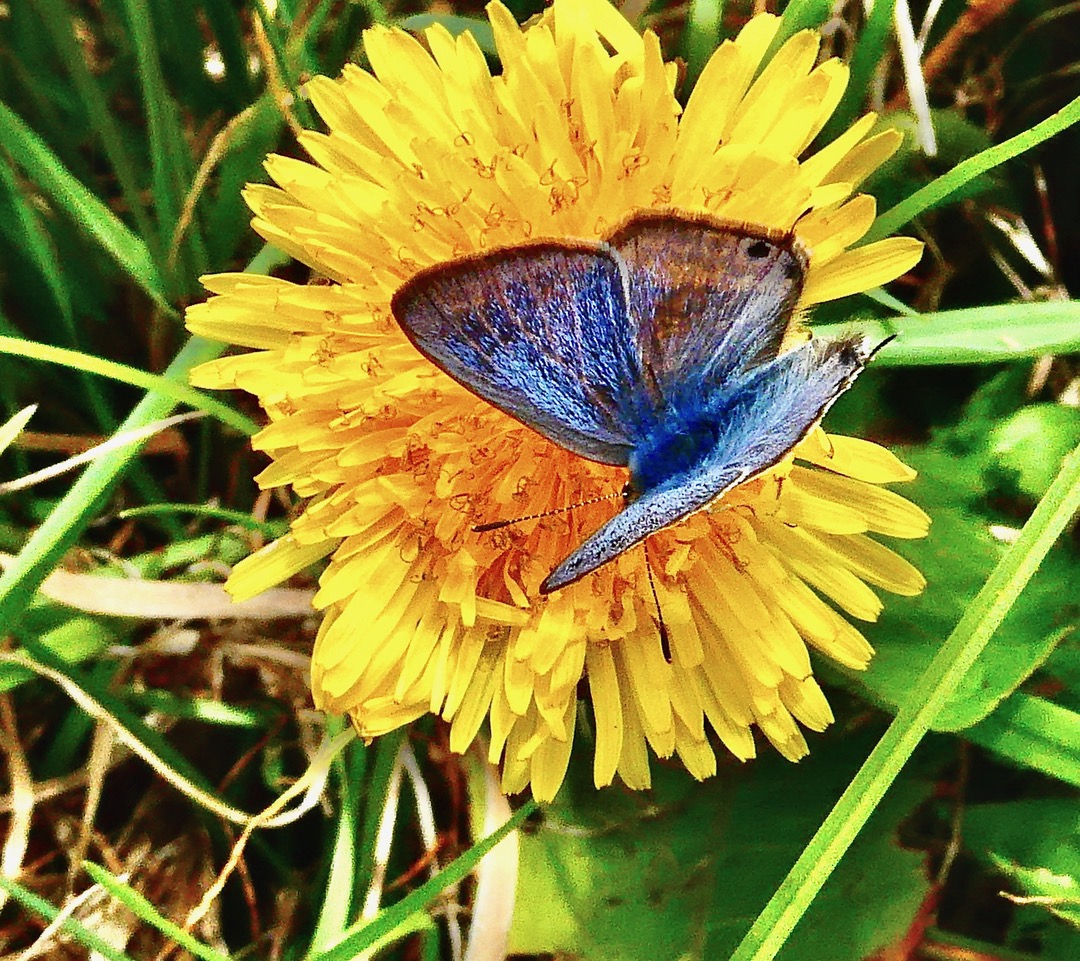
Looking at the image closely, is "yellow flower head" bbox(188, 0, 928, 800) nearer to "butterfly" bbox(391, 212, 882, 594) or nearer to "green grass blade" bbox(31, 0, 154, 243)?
"butterfly" bbox(391, 212, 882, 594)

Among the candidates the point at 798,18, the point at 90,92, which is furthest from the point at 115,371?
the point at 798,18

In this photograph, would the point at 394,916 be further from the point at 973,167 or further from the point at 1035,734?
the point at 973,167

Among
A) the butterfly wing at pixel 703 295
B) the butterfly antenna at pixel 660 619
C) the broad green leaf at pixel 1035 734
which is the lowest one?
the broad green leaf at pixel 1035 734

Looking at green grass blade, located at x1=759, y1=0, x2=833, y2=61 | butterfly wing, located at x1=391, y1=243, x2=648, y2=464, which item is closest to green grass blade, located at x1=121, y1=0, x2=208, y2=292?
butterfly wing, located at x1=391, y1=243, x2=648, y2=464

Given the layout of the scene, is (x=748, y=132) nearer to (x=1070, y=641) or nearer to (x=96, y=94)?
(x=1070, y=641)

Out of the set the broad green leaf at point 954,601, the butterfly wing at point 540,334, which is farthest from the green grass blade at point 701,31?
the broad green leaf at point 954,601

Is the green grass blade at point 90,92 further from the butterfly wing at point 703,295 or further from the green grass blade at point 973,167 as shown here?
the green grass blade at point 973,167

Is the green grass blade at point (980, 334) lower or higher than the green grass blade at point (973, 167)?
lower
